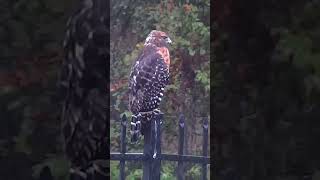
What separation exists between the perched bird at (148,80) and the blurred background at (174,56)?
2cm

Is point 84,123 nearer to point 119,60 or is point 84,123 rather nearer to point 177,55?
point 119,60

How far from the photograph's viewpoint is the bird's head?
4.75ft

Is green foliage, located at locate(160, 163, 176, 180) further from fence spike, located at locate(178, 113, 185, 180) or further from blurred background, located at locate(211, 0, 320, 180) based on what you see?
blurred background, located at locate(211, 0, 320, 180)

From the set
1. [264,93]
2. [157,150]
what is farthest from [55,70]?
[264,93]

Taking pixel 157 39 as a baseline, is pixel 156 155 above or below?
below

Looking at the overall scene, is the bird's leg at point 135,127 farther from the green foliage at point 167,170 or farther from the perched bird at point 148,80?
the green foliage at point 167,170

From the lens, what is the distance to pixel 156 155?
4.87 feet

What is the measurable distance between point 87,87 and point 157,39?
284 millimetres

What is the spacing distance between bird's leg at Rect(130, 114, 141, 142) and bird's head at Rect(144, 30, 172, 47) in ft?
0.82

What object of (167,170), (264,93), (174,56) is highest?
(174,56)

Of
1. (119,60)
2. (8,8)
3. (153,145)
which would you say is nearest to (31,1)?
(8,8)

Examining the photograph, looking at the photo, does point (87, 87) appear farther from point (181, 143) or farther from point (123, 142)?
point (181, 143)

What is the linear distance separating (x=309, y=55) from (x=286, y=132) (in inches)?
10.5

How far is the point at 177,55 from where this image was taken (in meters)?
1.46
